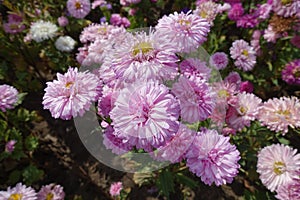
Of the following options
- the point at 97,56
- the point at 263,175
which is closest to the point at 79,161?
the point at 97,56

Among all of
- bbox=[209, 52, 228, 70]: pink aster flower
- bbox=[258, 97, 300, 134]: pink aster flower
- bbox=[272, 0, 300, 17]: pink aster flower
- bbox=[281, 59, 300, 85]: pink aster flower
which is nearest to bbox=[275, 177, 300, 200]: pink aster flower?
bbox=[258, 97, 300, 134]: pink aster flower

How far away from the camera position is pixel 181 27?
119 cm

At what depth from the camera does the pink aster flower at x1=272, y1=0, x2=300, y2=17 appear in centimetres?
206

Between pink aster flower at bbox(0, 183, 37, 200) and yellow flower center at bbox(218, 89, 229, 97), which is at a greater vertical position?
yellow flower center at bbox(218, 89, 229, 97)

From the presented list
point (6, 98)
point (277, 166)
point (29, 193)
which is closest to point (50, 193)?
point (29, 193)

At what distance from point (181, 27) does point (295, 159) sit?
0.89 metres

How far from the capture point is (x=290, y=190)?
1.41m

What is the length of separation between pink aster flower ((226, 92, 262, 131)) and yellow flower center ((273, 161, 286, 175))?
246 millimetres

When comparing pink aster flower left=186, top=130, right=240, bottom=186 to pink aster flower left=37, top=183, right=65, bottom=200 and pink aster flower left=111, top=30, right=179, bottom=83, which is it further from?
pink aster flower left=37, top=183, right=65, bottom=200

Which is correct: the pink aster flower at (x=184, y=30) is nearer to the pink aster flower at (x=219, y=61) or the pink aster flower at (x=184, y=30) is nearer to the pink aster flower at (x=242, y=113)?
the pink aster flower at (x=242, y=113)

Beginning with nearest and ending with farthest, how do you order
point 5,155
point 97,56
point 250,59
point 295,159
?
point 295,159 → point 97,56 → point 250,59 → point 5,155

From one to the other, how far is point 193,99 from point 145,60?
0.72ft

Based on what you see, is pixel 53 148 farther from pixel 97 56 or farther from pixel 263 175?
pixel 263 175

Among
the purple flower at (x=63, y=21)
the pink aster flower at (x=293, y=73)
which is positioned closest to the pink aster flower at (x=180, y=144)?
the pink aster flower at (x=293, y=73)
